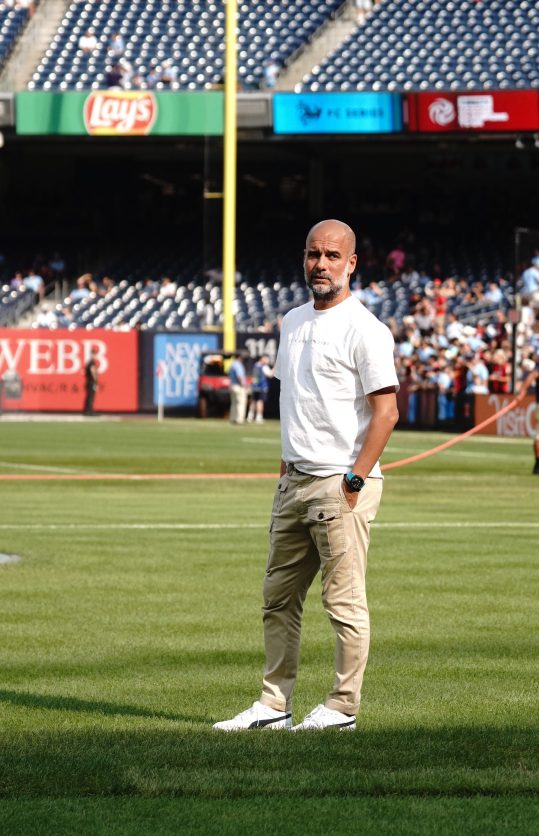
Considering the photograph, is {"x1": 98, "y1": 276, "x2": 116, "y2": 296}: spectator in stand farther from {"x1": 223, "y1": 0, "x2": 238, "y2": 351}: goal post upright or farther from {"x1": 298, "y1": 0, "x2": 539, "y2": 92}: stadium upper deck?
{"x1": 298, "y1": 0, "x2": 539, "y2": 92}: stadium upper deck

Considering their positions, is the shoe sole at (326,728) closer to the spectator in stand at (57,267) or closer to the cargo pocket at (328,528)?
the cargo pocket at (328,528)

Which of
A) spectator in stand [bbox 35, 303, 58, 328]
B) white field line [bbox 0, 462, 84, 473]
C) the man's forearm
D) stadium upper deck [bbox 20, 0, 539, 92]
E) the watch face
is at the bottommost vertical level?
Answer: white field line [bbox 0, 462, 84, 473]

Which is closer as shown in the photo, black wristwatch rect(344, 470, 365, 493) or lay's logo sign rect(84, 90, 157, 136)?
black wristwatch rect(344, 470, 365, 493)

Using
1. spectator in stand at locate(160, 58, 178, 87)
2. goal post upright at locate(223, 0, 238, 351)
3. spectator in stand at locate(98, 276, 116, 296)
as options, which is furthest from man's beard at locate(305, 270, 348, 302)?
spectator in stand at locate(160, 58, 178, 87)

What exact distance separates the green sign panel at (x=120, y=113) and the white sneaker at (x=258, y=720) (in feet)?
146

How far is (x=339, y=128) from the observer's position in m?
48.7

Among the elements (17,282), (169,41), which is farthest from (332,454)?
(169,41)

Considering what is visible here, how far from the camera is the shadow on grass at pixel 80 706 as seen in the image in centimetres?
687

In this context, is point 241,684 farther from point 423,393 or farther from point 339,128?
point 339,128

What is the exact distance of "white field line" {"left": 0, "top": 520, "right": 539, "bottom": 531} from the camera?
16031 mm

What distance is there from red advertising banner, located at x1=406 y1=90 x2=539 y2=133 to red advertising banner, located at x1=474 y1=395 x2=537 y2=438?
13202 mm

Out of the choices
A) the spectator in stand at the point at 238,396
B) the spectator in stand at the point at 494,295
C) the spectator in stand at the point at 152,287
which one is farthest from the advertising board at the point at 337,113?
the spectator in stand at the point at 238,396

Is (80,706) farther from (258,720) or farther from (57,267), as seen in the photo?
(57,267)

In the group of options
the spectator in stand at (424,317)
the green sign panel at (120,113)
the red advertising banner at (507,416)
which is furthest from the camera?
the green sign panel at (120,113)
